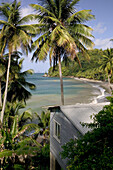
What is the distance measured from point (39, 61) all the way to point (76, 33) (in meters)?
4.60

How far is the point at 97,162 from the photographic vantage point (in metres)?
3.24

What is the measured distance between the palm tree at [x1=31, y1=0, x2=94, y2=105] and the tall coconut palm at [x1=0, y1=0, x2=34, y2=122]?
1.50 m

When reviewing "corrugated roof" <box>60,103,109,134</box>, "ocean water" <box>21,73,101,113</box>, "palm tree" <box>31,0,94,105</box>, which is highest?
"palm tree" <box>31,0,94,105</box>

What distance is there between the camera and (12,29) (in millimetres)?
13961

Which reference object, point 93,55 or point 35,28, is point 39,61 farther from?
point 93,55

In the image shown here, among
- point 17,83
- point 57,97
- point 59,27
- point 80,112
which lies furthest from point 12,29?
point 57,97

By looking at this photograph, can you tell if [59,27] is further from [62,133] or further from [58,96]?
[58,96]

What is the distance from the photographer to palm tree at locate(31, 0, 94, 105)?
40.7 ft

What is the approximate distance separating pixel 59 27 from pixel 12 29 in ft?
16.6

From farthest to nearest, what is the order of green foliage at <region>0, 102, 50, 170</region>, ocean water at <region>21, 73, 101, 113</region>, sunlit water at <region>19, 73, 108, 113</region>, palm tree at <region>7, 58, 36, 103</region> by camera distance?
1. sunlit water at <region>19, 73, 108, 113</region>
2. ocean water at <region>21, 73, 101, 113</region>
3. palm tree at <region>7, 58, 36, 103</region>
4. green foliage at <region>0, 102, 50, 170</region>

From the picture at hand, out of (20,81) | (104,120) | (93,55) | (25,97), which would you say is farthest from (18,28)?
(93,55)

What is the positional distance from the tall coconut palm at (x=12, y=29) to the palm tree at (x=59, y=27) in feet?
4.91

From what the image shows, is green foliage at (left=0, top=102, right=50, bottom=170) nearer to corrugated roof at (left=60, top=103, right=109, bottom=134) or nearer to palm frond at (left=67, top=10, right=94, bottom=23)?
corrugated roof at (left=60, top=103, right=109, bottom=134)

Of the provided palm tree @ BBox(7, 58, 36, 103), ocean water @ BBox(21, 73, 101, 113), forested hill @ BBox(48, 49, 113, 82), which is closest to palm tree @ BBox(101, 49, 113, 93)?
forested hill @ BBox(48, 49, 113, 82)
